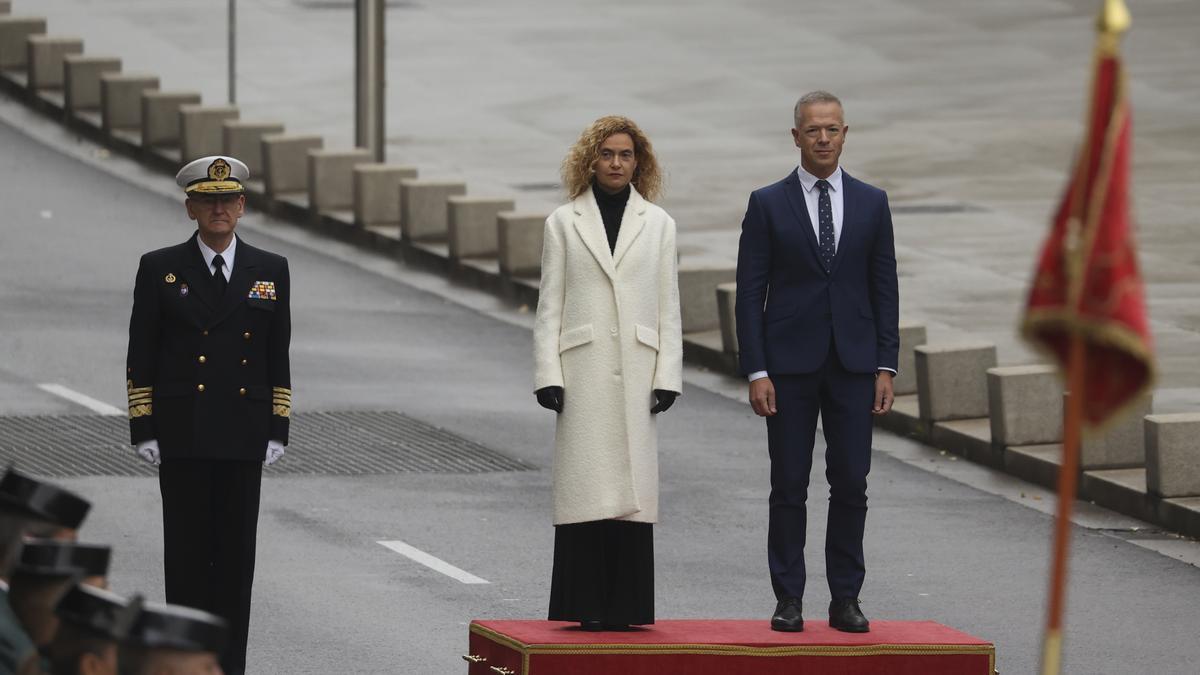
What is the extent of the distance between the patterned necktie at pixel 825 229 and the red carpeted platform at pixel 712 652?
143cm

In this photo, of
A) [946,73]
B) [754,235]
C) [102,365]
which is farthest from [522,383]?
[946,73]

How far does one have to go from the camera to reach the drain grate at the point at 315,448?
52.5 feet

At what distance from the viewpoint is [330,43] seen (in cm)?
3809

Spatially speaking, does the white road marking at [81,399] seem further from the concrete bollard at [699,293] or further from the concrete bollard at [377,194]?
the concrete bollard at [377,194]

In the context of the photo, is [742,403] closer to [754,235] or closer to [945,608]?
[945,608]

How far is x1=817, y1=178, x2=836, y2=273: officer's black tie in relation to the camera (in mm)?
A: 10344

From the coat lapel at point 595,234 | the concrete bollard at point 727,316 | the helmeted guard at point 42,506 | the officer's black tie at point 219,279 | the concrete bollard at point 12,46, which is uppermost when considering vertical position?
the concrete bollard at point 12,46

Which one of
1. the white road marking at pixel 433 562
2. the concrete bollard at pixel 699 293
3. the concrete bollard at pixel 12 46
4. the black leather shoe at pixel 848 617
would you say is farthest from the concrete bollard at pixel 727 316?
the concrete bollard at pixel 12 46

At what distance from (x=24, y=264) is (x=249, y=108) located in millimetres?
9231

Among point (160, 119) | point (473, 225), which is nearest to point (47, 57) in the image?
point (160, 119)

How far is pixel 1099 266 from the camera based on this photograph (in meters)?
5.23

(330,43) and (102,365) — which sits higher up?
(330,43)

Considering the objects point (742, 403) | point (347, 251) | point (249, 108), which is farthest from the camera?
point (249, 108)

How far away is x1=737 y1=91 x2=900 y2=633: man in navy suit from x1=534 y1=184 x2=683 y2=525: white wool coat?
46 cm
